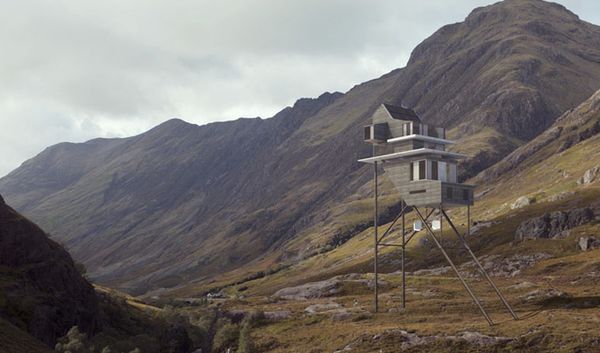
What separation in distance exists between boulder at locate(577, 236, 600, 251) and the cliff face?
110m

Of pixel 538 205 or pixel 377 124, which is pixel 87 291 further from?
pixel 538 205

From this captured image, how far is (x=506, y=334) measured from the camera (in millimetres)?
65125

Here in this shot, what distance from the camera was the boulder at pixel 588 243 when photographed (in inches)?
5514

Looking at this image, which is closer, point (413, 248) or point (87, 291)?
point (87, 291)

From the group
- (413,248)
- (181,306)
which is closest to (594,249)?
(413,248)

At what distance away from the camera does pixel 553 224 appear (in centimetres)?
16100

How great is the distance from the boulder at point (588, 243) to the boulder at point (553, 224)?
36.4ft

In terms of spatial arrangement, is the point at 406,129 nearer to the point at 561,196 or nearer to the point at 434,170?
the point at 434,170

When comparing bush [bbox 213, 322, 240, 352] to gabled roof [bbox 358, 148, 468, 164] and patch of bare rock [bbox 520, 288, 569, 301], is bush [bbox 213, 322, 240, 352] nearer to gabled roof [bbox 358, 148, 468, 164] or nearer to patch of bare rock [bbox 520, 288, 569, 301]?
gabled roof [bbox 358, 148, 468, 164]

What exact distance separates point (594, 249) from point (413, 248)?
212ft

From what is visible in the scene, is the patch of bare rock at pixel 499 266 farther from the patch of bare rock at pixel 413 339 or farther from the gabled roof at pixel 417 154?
the patch of bare rock at pixel 413 339

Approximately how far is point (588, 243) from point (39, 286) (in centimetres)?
11957

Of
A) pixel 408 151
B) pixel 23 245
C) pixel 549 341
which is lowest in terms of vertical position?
pixel 549 341

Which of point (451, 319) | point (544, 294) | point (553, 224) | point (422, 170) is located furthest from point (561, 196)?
point (422, 170)
